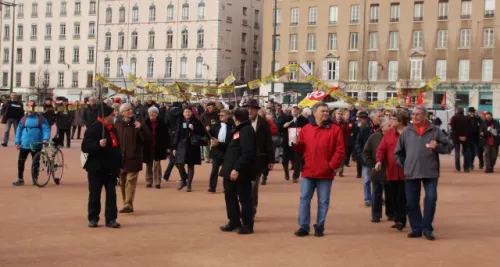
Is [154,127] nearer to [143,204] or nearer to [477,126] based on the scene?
[143,204]

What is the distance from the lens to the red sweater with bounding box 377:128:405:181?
442 inches

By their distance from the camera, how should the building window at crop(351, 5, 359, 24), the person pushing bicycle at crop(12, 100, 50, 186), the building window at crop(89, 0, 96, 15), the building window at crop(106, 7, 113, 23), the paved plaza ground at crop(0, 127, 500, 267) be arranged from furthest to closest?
the building window at crop(89, 0, 96, 15)
the building window at crop(106, 7, 113, 23)
the building window at crop(351, 5, 359, 24)
the person pushing bicycle at crop(12, 100, 50, 186)
the paved plaza ground at crop(0, 127, 500, 267)

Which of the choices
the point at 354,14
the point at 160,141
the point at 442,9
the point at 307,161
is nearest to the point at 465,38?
the point at 442,9

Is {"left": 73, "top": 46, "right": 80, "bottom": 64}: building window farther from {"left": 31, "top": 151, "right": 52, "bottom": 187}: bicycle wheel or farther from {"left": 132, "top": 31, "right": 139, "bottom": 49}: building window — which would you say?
{"left": 31, "top": 151, "right": 52, "bottom": 187}: bicycle wheel

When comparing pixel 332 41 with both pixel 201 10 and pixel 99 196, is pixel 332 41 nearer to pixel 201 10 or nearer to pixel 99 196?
pixel 201 10

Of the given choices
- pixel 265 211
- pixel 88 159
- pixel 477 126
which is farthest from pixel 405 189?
pixel 477 126

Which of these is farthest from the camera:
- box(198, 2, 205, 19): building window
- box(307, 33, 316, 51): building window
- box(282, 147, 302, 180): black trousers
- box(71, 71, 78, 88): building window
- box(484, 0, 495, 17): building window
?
box(71, 71, 78, 88): building window

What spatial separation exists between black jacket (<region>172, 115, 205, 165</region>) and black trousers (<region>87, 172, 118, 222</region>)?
4.91m

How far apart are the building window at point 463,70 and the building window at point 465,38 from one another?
3.90 feet

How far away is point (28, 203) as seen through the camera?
13.0 m

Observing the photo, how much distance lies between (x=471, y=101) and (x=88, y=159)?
56168mm

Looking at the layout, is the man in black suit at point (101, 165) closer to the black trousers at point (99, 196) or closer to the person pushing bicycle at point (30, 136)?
the black trousers at point (99, 196)

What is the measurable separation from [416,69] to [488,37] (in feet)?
20.5

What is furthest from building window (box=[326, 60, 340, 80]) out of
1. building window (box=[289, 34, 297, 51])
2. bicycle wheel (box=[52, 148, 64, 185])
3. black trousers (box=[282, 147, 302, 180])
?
bicycle wheel (box=[52, 148, 64, 185])
